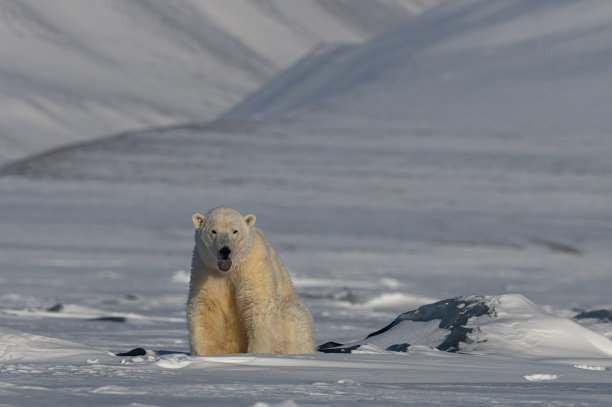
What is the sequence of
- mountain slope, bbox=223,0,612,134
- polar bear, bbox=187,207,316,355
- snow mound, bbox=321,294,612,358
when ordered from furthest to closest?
mountain slope, bbox=223,0,612,134
snow mound, bbox=321,294,612,358
polar bear, bbox=187,207,316,355

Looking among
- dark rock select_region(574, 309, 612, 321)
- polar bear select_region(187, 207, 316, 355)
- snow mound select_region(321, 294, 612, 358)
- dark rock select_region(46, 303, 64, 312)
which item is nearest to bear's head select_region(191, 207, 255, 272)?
polar bear select_region(187, 207, 316, 355)

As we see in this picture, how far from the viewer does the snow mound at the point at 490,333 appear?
592 cm

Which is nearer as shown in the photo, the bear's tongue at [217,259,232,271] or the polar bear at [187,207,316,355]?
the bear's tongue at [217,259,232,271]

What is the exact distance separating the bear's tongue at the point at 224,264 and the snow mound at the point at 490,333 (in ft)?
2.77

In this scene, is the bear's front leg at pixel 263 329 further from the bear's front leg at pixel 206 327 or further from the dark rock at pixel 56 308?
the dark rock at pixel 56 308

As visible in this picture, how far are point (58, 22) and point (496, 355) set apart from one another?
120m

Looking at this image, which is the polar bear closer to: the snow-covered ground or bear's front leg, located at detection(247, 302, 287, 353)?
bear's front leg, located at detection(247, 302, 287, 353)

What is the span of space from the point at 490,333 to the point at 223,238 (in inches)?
Result: 68.1

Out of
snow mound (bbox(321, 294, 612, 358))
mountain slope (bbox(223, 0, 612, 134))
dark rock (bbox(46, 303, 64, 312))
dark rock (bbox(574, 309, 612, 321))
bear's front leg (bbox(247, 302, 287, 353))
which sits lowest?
bear's front leg (bbox(247, 302, 287, 353))

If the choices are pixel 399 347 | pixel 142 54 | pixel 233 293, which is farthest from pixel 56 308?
pixel 142 54

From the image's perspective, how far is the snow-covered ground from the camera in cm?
455

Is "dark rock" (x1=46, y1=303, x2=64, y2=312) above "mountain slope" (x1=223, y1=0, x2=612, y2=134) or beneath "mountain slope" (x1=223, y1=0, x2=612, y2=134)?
beneath

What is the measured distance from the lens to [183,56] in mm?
128875

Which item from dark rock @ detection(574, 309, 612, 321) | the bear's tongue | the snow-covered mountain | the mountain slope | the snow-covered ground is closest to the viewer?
the snow-covered ground
